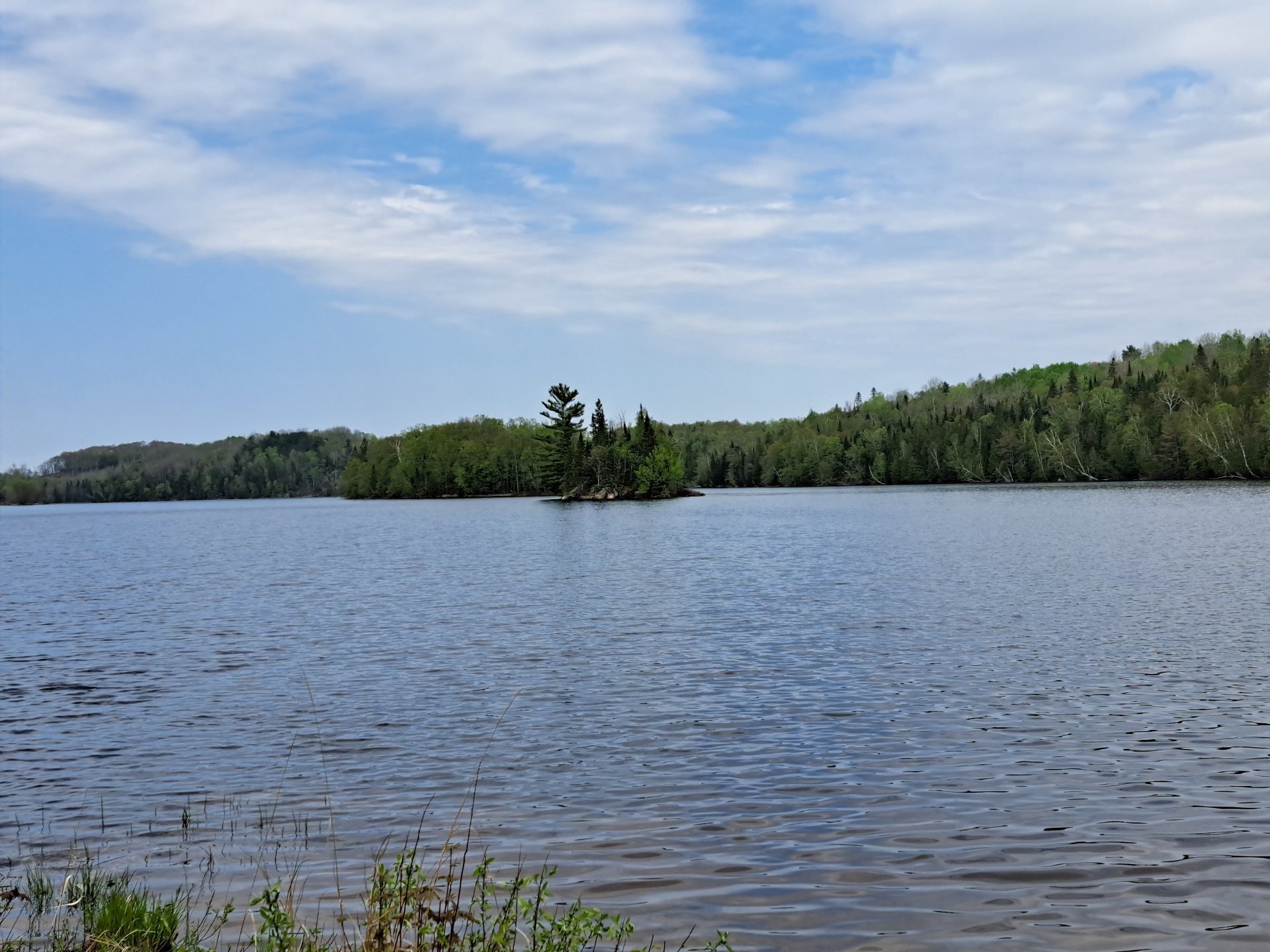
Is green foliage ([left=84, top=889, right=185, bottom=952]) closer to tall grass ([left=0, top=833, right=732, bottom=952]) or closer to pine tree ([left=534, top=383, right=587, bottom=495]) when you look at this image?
tall grass ([left=0, top=833, right=732, bottom=952])

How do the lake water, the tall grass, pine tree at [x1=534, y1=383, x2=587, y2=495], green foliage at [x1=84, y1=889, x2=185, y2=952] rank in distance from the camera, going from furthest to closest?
pine tree at [x1=534, y1=383, x2=587, y2=495] → the lake water → green foliage at [x1=84, y1=889, x2=185, y2=952] → the tall grass

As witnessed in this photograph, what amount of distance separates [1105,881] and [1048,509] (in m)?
105

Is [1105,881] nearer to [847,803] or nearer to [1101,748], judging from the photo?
[847,803]

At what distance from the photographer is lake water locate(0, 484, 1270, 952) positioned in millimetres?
10453

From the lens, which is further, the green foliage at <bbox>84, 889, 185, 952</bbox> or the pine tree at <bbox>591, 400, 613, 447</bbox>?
the pine tree at <bbox>591, 400, 613, 447</bbox>

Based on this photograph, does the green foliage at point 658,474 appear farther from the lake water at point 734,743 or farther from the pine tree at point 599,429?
the lake water at point 734,743

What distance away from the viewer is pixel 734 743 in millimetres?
16766

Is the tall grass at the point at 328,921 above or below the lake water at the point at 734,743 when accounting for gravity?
above

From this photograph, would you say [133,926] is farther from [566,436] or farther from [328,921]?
[566,436]

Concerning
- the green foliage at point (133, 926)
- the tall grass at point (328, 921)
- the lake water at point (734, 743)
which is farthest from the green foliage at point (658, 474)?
the green foliage at point (133, 926)

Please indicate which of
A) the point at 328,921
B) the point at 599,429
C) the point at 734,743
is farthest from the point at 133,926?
the point at 599,429

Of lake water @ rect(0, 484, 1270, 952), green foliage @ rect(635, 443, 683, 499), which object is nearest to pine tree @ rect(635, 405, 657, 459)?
green foliage @ rect(635, 443, 683, 499)

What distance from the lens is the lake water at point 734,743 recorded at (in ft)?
34.3

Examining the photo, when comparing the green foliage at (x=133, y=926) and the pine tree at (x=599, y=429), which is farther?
the pine tree at (x=599, y=429)
